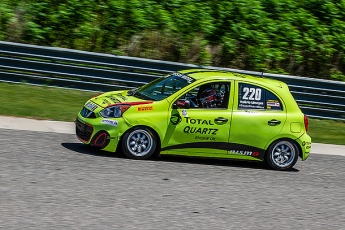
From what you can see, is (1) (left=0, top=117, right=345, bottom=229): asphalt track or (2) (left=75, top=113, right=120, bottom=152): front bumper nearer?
(1) (left=0, top=117, right=345, bottom=229): asphalt track

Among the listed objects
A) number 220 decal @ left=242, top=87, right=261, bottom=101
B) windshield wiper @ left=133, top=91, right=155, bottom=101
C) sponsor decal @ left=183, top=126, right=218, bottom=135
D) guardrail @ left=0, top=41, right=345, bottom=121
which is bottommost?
sponsor decal @ left=183, top=126, right=218, bottom=135

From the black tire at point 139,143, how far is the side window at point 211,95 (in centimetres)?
98

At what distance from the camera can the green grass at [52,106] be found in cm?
1375

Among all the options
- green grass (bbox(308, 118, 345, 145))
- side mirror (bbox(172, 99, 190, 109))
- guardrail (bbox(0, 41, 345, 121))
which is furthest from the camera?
guardrail (bbox(0, 41, 345, 121))

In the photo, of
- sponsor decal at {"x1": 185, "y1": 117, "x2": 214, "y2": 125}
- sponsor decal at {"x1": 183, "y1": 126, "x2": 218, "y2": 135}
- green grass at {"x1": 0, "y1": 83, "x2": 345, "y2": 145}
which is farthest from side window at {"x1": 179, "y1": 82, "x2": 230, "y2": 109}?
green grass at {"x1": 0, "y1": 83, "x2": 345, "y2": 145}

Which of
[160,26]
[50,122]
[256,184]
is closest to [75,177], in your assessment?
[256,184]

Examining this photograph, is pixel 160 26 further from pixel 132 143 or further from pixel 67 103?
pixel 132 143

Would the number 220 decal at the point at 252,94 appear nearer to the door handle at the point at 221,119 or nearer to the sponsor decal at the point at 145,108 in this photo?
the door handle at the point at 221,119

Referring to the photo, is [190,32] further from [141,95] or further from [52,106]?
[141,95]

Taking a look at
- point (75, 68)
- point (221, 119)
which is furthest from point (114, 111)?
point (75, 68)

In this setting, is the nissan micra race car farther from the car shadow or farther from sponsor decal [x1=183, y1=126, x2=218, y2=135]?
the car shadow

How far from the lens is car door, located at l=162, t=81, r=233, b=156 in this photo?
11.0m

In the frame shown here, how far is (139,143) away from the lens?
10.9m

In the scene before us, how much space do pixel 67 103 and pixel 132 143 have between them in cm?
455
